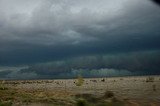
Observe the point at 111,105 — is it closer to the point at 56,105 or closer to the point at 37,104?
the point at 56,105

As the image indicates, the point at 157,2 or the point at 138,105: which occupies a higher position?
the point at 157,2

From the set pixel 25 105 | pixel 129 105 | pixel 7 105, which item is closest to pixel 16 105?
pixel 25 105

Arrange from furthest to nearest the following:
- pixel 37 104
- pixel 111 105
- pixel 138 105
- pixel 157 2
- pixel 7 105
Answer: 1. pixel 37 104
2. pixel 138 105
3. pixel 7 105
4. pixel 111 105
5. pixel 157 2

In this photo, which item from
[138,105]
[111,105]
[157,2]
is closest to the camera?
[157,2]

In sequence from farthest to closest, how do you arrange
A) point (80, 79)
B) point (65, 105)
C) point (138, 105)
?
point (80, 79)
point (65, 105)
point (138, 105)

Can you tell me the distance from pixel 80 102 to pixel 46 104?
12362 mm

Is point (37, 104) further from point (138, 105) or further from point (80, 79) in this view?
point (80, 79)

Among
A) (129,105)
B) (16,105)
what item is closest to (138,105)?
(129,105)

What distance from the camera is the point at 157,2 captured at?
33.5ft

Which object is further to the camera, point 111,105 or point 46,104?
point 46,104

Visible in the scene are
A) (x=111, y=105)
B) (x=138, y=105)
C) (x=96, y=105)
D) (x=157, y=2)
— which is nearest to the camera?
(x=157, y=2)

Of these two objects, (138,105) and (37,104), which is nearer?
(138,105)

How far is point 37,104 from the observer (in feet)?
110

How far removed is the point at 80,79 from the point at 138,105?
2749 cm
